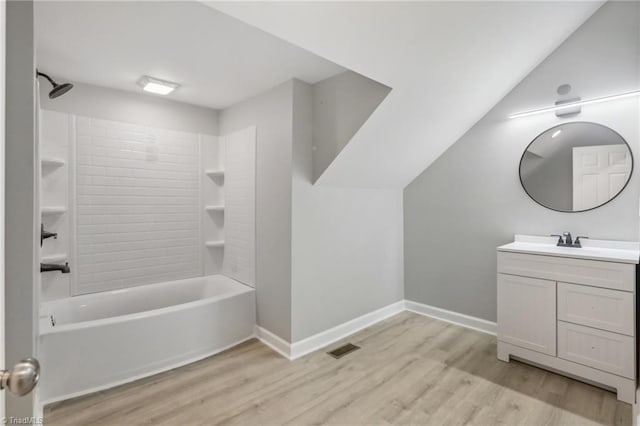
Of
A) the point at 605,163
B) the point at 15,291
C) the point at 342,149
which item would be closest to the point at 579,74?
the point at 605,163

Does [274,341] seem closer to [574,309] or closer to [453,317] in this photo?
[453,317]

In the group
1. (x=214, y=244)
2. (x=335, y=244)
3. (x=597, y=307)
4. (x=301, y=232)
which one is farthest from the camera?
(x=214, y=244)

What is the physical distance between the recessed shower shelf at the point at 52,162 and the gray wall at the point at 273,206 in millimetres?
1708

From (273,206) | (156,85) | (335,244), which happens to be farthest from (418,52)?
(156,85)

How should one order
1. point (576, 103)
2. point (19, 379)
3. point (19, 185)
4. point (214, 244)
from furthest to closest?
point (214, 244) < point (576, 103) < point (19, 185) < point (19, 379)

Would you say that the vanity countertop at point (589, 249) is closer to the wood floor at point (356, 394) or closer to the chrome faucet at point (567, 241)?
the chrome faucet at point (567, 241)

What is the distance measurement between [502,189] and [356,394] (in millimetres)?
2302

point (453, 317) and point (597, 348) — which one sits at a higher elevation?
point (597, 348)

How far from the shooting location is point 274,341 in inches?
113

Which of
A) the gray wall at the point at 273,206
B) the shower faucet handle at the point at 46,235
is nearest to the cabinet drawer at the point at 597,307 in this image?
the gray wall at the point at 273,206

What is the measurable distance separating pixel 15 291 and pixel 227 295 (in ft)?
6.86

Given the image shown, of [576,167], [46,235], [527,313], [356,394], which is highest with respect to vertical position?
[576,167]

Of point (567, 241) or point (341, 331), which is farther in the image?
point (341, 331)

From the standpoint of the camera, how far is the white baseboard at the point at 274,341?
2.73 m
